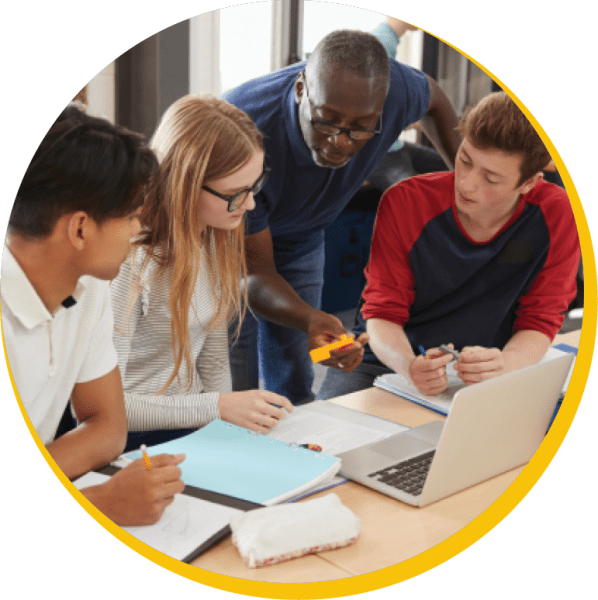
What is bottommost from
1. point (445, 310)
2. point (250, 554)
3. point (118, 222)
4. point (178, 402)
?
point (250, 554)

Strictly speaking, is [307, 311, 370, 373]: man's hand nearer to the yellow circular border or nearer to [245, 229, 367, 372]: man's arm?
[245, 229, 367, 372]: man's arm

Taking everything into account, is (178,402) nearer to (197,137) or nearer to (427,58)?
(197,137)

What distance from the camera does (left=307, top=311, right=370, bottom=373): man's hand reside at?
107 cm

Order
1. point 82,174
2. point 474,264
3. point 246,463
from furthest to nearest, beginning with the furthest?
point 474,264 < point 246,463 < point 82,174

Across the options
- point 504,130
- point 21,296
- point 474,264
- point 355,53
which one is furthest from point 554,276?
point 21,296

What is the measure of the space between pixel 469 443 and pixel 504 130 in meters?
0.46

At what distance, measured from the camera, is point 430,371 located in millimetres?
1119

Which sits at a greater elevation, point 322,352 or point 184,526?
point 322,352

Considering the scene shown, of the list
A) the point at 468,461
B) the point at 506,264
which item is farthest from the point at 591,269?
the point at 468,461

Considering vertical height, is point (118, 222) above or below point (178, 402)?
above

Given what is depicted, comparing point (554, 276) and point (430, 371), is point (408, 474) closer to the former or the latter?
point (430, 371)

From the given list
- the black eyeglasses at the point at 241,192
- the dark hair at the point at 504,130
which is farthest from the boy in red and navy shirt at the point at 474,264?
the black eyeglasses at the point at 241,192

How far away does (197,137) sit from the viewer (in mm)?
918

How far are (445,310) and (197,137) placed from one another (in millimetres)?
475
